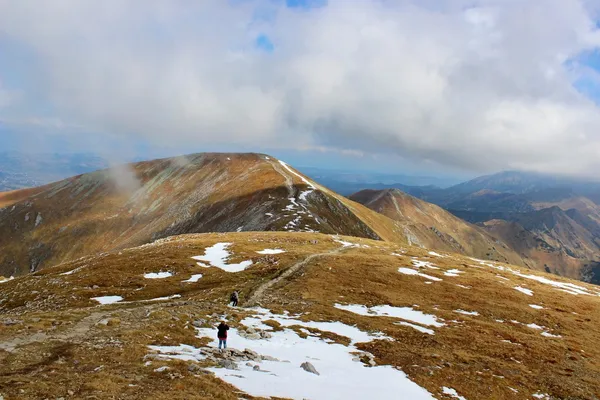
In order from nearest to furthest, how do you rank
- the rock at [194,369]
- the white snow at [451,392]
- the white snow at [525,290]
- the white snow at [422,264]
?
1. the rock at [194,369]
2. the white snow at [451,392]
3. the white snow at [525,290]
4. the white snow at [422,264]

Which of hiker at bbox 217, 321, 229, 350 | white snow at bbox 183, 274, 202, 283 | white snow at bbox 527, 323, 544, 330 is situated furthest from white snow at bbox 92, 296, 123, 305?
white snow at bbox 527, 323, 544, 330

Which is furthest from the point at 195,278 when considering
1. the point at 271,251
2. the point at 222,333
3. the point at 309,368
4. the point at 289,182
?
the point at 289,182

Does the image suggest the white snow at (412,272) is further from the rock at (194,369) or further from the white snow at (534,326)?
the rock at (194,369)

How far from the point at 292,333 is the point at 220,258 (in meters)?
36.4

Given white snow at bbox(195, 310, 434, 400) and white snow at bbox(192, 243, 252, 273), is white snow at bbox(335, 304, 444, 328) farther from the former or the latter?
white snow at bbox(192, 243, 252, 273)

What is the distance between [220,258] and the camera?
64.2 m

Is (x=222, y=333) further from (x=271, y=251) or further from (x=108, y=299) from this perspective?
(x=271, y=251)

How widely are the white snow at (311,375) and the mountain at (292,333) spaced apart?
0.12 metres

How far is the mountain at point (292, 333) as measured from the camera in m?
19.6

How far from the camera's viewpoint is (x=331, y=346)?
1123 inches

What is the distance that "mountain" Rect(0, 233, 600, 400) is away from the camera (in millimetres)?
19641

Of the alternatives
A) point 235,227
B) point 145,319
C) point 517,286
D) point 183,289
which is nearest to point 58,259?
point 235,227

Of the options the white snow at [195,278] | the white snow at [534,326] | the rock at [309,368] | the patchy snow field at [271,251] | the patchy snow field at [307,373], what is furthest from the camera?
the patchy snow field at [271,251]

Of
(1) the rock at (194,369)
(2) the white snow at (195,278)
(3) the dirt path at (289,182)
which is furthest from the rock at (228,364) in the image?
(3) the dirt path at (289,182)
